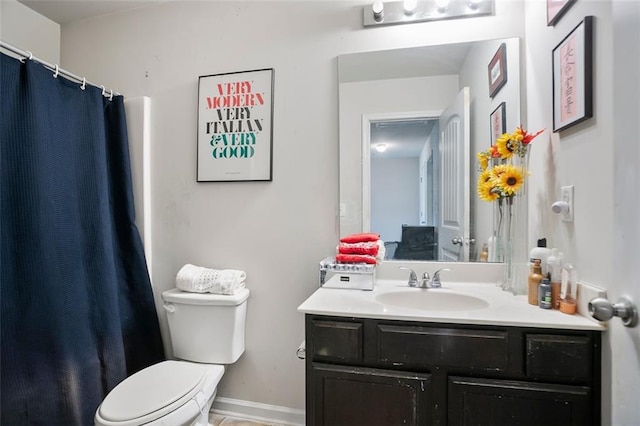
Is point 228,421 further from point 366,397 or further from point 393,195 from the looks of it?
point 393,195

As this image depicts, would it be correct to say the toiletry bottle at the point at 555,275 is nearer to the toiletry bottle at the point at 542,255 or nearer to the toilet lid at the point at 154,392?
Result: the toiletry bottle at the point at 542,255

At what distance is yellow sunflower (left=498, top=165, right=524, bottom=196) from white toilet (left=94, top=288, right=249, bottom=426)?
135cm

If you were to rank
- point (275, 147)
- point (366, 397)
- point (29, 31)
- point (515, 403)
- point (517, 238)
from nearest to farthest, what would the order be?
1. point (515, 403)
2. point (366, 397)
3. point (517, 238)
4. point (275, 147)
5. point (29, 31)

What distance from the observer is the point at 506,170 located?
1283 mm

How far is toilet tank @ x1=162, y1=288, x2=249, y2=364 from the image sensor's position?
5.20 ft

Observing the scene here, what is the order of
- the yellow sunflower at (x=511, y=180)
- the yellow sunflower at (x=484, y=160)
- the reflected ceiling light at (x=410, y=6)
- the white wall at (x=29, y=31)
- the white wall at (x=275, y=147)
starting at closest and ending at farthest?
the yellow sunflower at (x=511, y=180), the yellow sunflower at (x=484, y=160), the reflected ceiling light at (x=410, y=6), the white wall at (x=275, y=147), the white wall at (x=29, y=31)

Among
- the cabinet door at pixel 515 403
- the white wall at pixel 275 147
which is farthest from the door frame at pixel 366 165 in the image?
the cabinet door at pixel 515 403

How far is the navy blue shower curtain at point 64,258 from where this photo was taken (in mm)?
1288

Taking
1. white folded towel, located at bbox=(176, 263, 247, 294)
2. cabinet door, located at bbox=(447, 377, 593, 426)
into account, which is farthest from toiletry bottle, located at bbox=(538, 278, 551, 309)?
white folded towel, located at bbox=(176, 263, 247, 294)

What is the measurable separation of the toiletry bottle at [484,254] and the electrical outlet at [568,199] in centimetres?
→ 37

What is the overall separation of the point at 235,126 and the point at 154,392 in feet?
4.38

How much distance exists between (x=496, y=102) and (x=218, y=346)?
1.84 metres

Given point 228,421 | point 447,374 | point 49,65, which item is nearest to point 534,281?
point 447,374

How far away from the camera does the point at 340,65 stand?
5.28ft
